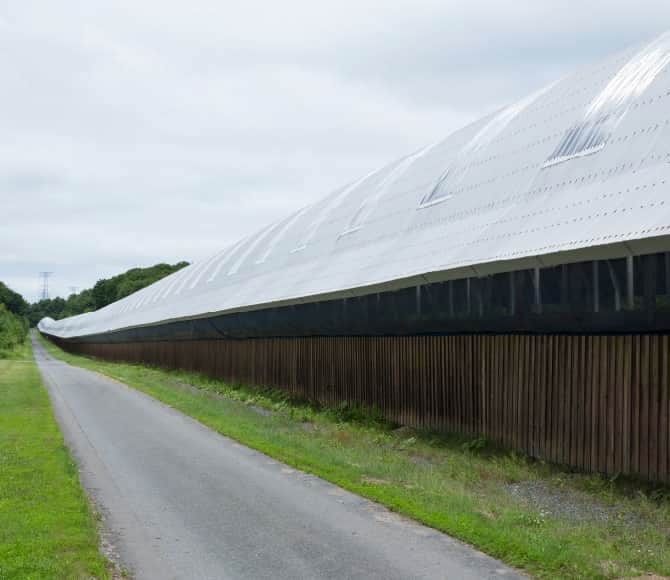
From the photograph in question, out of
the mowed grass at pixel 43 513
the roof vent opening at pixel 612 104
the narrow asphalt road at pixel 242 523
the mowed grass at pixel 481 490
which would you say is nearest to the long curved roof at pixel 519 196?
the roof vent opening at pixel 612 104

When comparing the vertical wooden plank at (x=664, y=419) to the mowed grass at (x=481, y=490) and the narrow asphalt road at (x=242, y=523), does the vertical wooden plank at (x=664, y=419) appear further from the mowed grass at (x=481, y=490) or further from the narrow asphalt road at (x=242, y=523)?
the narrow asphalt road at (x=242, y=523)

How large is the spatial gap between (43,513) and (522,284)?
7.68 meters

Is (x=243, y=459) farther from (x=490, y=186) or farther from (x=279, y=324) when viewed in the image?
(x=279, y=324)

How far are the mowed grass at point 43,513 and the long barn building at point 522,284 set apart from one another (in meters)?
6.62

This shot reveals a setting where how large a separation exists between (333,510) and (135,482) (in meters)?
3.55

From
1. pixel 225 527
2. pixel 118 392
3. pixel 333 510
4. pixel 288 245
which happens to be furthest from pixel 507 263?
pixel 118 392

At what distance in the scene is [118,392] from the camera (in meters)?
30.8

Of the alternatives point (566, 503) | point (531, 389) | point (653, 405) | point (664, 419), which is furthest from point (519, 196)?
point (566, 503)

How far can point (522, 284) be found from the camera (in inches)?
532

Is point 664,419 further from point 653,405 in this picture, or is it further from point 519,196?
point 519,196

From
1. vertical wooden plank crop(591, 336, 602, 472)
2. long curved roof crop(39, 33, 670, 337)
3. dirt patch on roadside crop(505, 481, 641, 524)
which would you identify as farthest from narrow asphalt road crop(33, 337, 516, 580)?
long curved roof crop(39, 33, 670, 337)

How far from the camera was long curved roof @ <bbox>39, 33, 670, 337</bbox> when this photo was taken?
11547mm

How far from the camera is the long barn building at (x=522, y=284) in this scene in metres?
11.0

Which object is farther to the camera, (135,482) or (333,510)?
(135,482)
